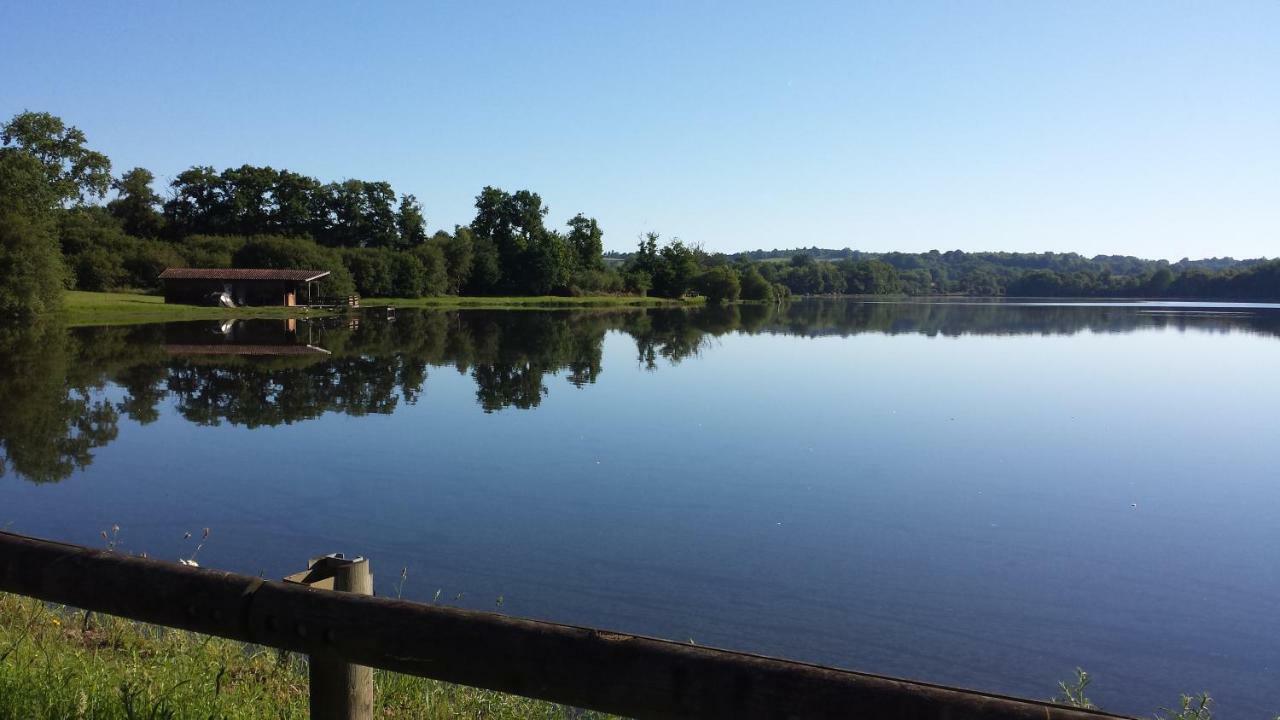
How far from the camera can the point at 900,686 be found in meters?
2.16

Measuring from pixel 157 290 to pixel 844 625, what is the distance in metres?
72.4

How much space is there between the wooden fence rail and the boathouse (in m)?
62.4

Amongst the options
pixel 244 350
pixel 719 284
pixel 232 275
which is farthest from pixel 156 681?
pixel 719 284

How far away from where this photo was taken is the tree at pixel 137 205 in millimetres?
83312

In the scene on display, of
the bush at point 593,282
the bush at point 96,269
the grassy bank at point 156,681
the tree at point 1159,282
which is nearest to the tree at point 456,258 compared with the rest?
the bush at point 593,282

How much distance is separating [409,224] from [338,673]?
302 feet

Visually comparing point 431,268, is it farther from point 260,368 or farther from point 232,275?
point 260,368

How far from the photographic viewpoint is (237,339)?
1446 inches

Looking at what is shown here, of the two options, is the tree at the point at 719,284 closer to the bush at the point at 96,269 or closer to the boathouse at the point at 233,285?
the boathouse at the point at 233,285

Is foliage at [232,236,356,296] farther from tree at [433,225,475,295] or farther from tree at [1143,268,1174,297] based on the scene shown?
tree at [1143,268,1174,297]

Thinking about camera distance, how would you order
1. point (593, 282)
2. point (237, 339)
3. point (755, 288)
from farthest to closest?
point (755, 288) → point (593, 282) → point (237, 339)

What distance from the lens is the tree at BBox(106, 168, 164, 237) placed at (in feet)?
273

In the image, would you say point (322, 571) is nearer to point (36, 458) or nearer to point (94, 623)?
point (94, 623)

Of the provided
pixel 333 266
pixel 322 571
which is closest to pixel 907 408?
pixel 322 571
